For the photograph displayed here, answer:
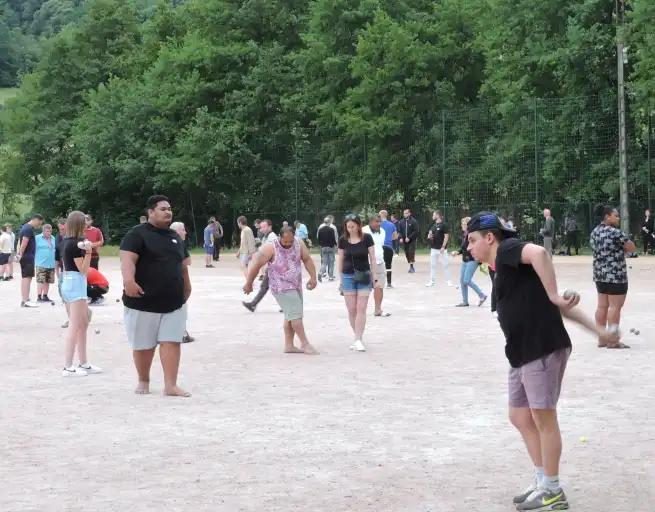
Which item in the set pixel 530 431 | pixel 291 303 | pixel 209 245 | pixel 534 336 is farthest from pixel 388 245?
pixel 534 336

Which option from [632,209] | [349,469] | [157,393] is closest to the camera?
[349,469]

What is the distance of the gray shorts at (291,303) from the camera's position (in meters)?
14.0

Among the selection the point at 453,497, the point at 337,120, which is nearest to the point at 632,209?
the point at 337,120

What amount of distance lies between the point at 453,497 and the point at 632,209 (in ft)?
124

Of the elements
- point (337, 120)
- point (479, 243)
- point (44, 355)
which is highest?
point (337, 120)

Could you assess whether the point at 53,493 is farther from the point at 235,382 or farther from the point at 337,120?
the point at 337,120

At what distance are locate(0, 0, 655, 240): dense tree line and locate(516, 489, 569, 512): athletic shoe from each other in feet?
116

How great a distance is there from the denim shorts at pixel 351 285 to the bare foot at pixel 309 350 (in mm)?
1016

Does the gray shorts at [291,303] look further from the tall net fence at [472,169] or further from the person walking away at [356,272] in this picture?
the tall net fence at [472,169]

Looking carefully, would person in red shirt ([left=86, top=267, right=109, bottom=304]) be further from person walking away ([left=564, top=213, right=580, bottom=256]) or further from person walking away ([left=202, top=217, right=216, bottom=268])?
person walking away ([left=564, top=213, right=580, bottom=256])

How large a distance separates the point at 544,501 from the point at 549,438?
34 centimetres

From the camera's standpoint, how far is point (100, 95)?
6181cm

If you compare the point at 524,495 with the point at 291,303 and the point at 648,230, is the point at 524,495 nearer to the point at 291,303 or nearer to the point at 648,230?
the point at 291,303

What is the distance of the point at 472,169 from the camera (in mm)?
47875
